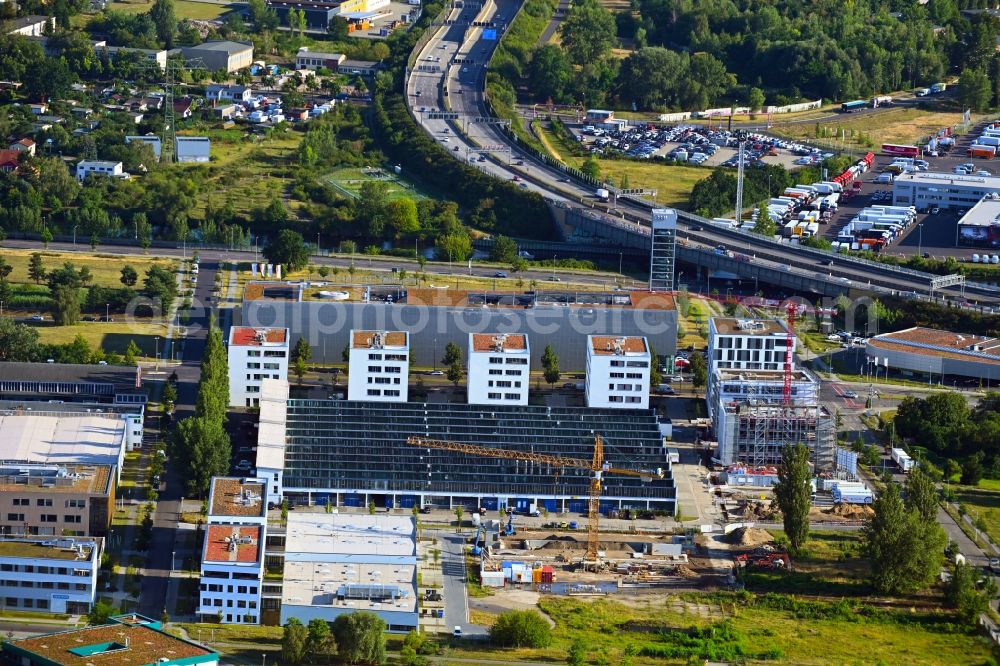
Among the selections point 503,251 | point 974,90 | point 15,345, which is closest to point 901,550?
point 15,345

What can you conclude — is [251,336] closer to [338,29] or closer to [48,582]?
[48,582]

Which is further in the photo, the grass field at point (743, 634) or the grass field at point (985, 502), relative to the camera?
the grass field at point (985, 502)

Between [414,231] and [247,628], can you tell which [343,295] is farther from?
[247,628]

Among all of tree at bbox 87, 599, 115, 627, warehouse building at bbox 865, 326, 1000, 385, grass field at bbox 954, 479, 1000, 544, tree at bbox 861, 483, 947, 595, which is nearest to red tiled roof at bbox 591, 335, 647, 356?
warehouse building at bbox 865, 326, 1000, 385

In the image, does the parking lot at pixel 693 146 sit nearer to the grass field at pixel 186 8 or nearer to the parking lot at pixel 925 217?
the parking lot at pixel 925 217

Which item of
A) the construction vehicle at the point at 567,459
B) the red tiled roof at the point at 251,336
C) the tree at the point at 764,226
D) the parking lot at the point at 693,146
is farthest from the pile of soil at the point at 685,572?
the parking lot at the point at 693,146

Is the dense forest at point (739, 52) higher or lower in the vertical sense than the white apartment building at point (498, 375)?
higher

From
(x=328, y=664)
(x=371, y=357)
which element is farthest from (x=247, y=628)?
(x=371, y=357)
